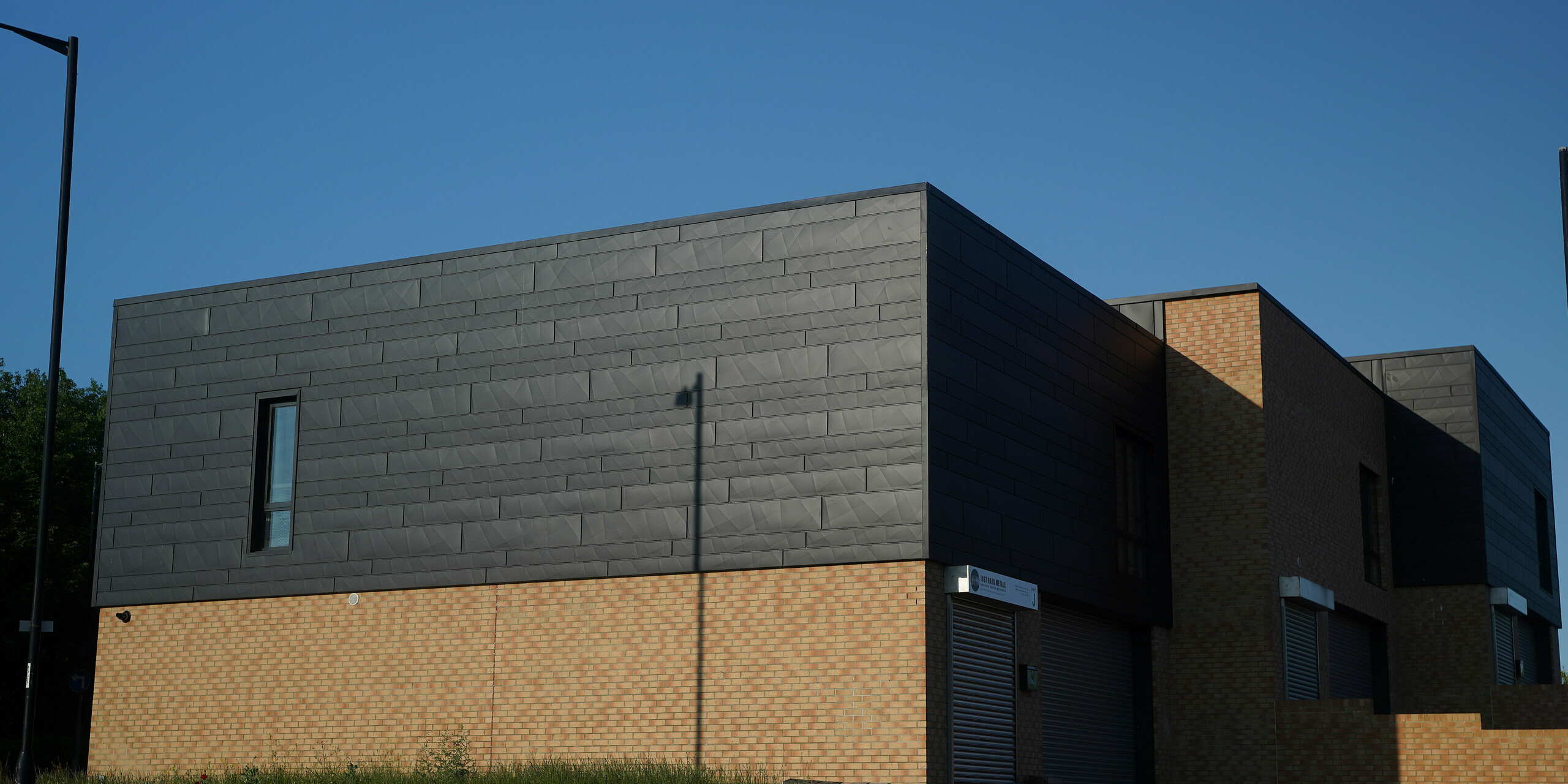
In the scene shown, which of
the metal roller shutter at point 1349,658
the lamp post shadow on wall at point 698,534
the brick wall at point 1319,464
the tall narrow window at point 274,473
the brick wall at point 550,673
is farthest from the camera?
the metal roller shutter at point 1349,658

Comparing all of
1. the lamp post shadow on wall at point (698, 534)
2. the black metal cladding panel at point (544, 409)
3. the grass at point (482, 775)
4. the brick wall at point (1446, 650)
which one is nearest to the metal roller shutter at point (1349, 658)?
the brick wall at point (1446, 650)

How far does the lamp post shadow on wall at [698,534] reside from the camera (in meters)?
19.0

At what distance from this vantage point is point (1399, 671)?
98.1 feet

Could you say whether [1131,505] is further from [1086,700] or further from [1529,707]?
[1529,707]

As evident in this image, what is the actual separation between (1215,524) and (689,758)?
9.56 metres

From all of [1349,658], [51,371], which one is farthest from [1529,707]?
[51,371]

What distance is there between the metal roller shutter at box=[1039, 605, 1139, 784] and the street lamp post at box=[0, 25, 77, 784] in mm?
12349

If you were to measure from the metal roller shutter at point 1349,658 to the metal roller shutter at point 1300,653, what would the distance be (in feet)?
2.89

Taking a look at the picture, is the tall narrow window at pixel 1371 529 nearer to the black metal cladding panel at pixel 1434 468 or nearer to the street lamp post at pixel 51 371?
the black metal cladding panel at pixel 1434 468

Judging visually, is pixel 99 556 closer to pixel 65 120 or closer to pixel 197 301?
pixel 197 301

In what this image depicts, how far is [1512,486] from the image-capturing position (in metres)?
32.9

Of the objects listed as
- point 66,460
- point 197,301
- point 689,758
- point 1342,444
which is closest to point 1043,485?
point 689,758

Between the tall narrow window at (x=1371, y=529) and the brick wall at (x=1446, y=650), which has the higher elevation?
the tall narrow window at (x=1371, y=529)

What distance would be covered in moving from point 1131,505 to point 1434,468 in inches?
383
